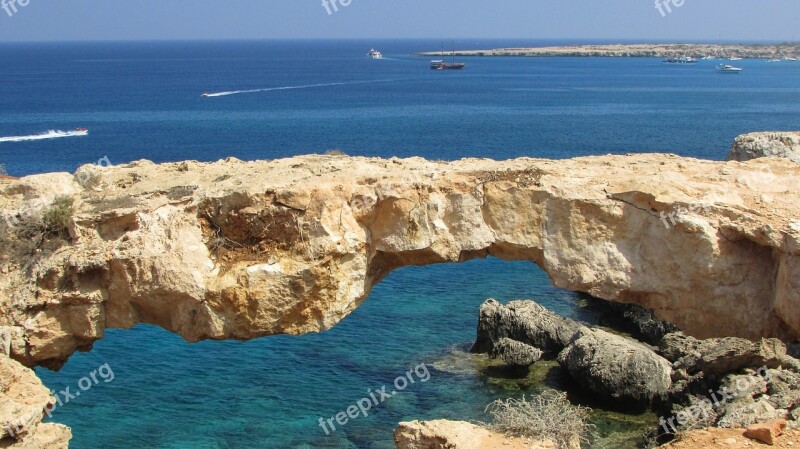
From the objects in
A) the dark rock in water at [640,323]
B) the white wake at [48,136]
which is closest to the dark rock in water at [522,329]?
the dark rock in water at [640,323]

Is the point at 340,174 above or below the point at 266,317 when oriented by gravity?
above

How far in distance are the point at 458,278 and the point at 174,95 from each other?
69.4 meters

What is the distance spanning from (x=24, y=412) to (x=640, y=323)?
1959 cm

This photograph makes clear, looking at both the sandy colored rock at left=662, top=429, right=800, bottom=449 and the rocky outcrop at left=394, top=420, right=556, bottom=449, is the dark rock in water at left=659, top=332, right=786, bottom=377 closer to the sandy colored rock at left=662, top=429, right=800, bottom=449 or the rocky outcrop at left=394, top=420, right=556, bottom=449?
the sandy colored rock at left=662, top=429, right=800, bottom=449

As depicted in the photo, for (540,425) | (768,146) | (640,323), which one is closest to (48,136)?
(640,323)

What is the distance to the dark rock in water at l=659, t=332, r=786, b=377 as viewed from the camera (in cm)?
1398

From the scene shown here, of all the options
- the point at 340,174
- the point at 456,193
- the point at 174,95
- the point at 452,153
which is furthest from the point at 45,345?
the point at 174,95

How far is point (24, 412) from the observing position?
10250mm

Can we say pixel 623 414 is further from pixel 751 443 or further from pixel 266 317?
pixel 266 317

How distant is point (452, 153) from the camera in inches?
2051

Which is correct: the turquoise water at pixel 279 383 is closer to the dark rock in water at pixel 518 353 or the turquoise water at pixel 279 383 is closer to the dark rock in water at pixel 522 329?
the dark rock in water at pixel 518 353

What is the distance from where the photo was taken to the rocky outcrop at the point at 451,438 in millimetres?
12680

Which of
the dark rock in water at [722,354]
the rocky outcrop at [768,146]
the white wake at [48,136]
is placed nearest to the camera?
the dark rock in water at [722,354]

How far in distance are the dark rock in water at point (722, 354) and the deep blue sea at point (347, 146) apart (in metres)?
2.62
